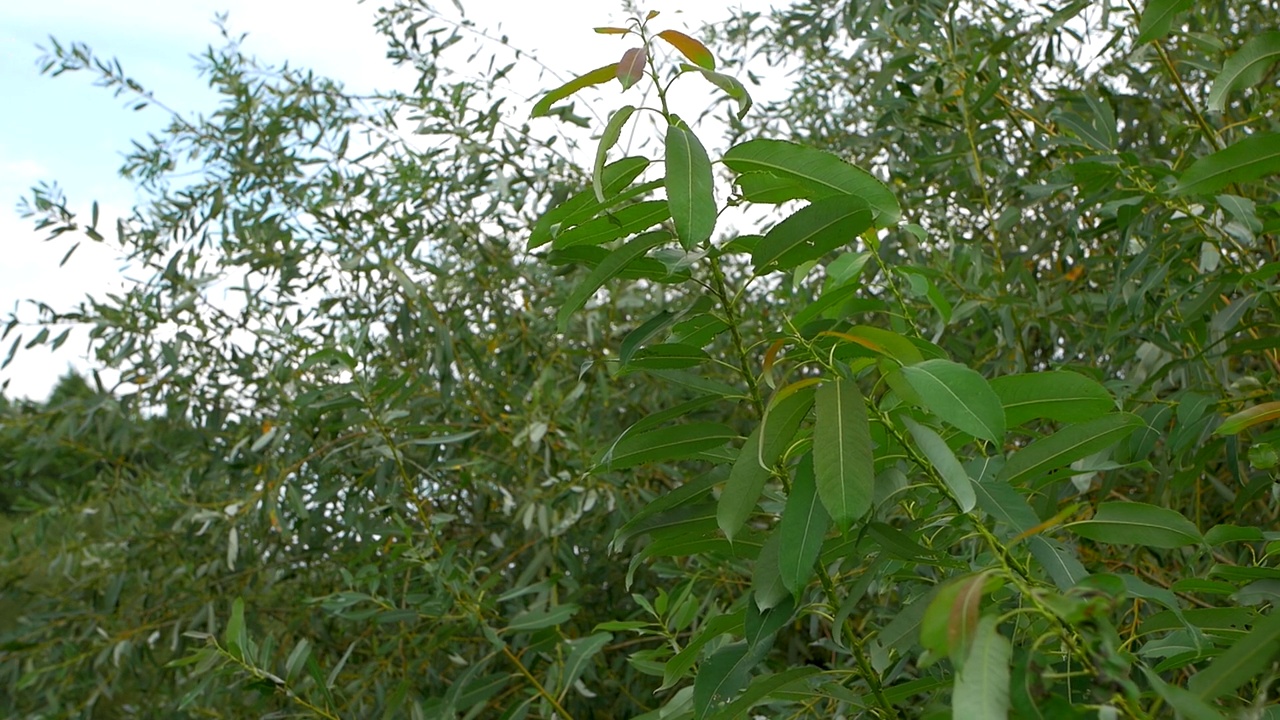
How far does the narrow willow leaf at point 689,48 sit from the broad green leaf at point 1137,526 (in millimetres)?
450

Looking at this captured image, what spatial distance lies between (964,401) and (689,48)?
1.08 ft

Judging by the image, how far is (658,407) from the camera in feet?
8.78

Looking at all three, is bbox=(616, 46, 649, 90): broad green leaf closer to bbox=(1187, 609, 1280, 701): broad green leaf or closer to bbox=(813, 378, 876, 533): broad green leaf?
bbox=(813, 378, 876, 533): broad green leaf

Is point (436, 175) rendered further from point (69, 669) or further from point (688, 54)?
point (688, 54)

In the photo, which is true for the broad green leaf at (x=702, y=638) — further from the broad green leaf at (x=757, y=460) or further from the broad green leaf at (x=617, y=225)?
the broad green leaf at (x=617, y=225)

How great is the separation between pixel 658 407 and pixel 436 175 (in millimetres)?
759

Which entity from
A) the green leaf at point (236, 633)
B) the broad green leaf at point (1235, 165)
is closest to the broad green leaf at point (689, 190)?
the broad green leaf at point (1235, 165)

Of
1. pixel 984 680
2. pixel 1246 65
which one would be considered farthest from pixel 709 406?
pixel 984 680

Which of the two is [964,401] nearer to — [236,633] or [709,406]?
[236,633]

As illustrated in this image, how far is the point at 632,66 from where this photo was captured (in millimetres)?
767

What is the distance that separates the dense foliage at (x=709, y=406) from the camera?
792 millimetres

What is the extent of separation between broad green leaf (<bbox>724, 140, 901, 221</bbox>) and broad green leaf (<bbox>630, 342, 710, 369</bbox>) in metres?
0.16

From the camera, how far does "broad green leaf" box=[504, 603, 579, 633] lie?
5.46 ft

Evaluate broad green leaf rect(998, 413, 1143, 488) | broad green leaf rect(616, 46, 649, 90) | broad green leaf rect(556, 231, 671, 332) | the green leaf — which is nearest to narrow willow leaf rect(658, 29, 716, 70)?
broad green leaf rect(616, 46, 649, 90)
